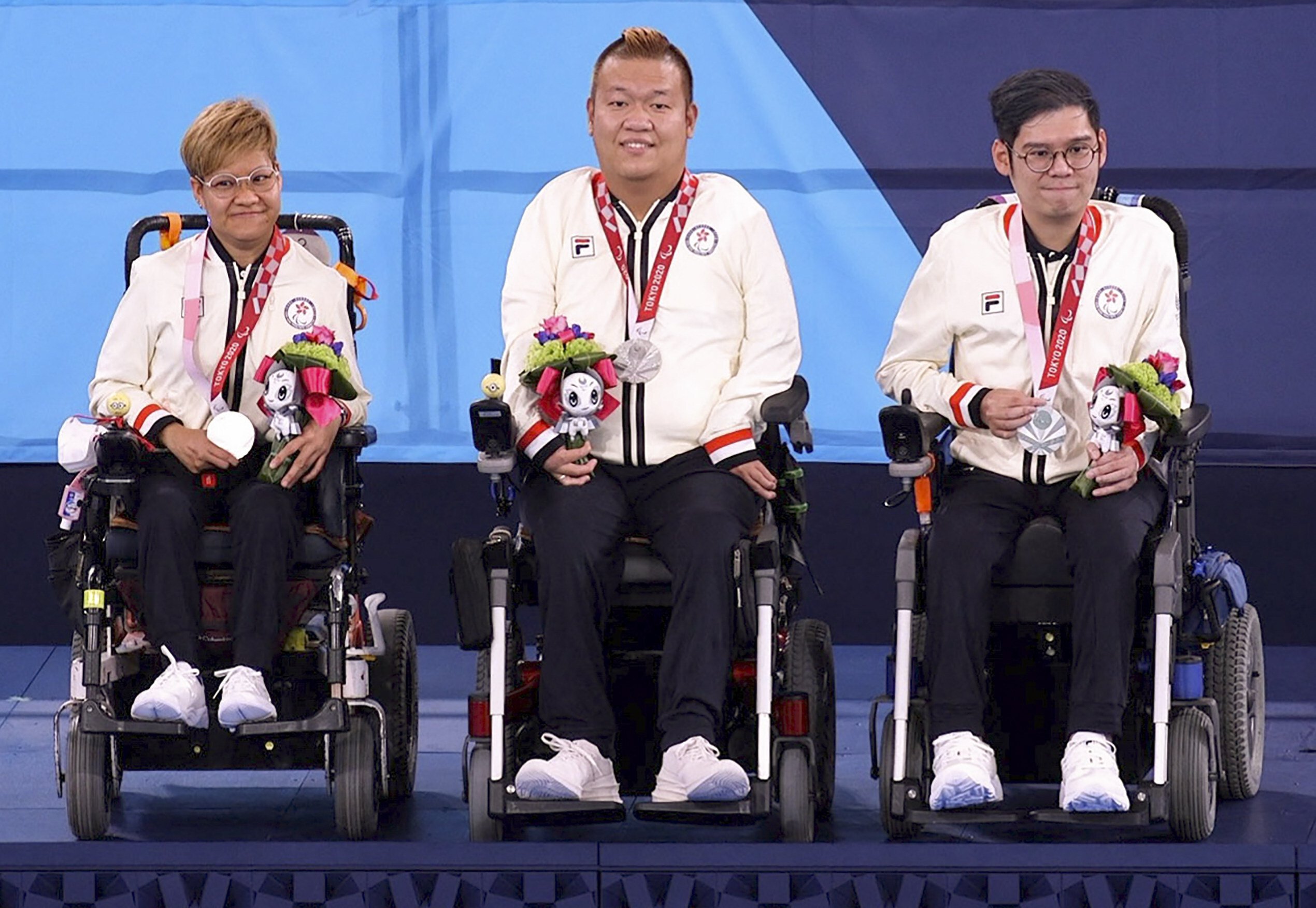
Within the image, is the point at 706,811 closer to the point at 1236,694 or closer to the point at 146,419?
the point at 1236,694

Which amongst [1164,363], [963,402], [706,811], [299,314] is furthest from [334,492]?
[1164,363]

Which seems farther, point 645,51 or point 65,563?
point 65,563

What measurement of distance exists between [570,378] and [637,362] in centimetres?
13

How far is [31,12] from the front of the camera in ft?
18.2

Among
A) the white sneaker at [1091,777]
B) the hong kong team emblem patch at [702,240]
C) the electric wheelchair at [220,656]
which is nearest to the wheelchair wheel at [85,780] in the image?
the electric wheelchair at [220,656]

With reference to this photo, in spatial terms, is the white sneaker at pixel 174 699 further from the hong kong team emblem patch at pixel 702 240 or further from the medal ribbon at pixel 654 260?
the hong kong team emblem patch at pixel 702 240

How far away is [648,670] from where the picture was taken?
4.07 m

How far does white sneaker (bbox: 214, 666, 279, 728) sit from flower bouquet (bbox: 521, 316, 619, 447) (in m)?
0.66

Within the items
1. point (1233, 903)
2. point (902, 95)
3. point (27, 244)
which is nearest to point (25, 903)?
point (1233, 903)

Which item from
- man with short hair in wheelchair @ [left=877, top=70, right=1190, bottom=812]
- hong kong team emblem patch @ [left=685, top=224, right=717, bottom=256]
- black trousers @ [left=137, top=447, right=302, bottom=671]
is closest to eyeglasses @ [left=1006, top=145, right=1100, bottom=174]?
man with short hair in wheelchair @ [left=877, top=70, right=1190, bottom=812]

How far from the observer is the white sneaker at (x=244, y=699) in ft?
12.7

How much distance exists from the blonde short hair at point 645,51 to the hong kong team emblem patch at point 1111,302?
80 cm

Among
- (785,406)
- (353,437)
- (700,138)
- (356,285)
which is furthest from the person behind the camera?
(700,138)

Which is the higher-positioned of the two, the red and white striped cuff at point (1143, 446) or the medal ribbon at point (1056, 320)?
the medal ribbon at point (1056, 320)
